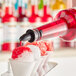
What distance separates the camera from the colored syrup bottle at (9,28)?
4.50ft

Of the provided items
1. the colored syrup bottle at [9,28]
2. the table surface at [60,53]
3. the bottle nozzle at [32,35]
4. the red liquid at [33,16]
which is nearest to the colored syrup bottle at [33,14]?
the red liquid at [33,16]

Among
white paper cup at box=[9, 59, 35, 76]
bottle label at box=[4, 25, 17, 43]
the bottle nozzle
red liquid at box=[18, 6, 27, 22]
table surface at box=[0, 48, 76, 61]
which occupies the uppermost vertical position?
the bottle nozzle

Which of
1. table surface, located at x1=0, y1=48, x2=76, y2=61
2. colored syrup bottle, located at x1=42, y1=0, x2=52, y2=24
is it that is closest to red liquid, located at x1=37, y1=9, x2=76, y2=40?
table surface, located at x1=0, y1=48, x2=76, y2=61

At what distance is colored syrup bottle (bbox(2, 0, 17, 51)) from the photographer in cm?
137

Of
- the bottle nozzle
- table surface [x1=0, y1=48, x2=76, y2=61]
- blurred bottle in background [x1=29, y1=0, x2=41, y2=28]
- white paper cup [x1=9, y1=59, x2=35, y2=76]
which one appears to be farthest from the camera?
blurred bottle in background [x1=29, y1=0, x2=41, y2=28]

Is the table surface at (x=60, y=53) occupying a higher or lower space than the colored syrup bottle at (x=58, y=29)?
lower

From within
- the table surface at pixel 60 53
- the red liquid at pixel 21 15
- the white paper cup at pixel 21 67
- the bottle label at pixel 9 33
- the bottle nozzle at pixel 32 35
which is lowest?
the table surface at pixel 60 53

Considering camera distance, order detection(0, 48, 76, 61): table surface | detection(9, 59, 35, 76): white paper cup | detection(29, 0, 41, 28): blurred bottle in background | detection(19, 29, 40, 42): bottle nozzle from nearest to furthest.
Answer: detection(19, 29, 40, 42): bottle nozzle, detection(9, 59, 35, 76): white paper cup, detection(0, 48, 76, 61): table surface, detection(29, 0, 41, 28): blurred bottle in background

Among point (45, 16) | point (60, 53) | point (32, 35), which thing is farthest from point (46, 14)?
point (32, 35)

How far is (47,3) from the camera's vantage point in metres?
1.52

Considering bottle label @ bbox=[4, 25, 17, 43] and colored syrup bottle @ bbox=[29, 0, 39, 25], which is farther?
colored syrup bottle @ bbox=[29, 0, 39, 25]

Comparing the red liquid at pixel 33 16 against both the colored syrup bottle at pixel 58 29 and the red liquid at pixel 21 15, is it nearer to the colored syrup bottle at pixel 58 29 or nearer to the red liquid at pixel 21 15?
the red liquid at pixel 21 15

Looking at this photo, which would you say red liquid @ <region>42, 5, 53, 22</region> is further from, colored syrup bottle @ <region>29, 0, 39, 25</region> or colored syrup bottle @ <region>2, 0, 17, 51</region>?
colored syrup bottle @ <region>2, 0, 17, 51</region>

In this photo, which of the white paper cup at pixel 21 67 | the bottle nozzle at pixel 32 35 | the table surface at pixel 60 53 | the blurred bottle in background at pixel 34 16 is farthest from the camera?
the blurred bottle in background at pixel 34 16
